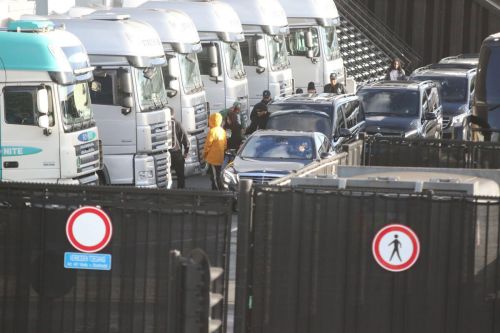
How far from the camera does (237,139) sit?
2825cm

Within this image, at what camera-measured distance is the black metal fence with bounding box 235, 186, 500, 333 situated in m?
9.53

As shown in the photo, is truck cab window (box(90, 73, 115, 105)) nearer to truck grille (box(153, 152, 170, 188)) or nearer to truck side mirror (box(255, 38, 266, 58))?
truck grille (box(153, 152, 170, 188))

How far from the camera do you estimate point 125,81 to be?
83.8ft

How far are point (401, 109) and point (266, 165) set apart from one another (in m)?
8.18

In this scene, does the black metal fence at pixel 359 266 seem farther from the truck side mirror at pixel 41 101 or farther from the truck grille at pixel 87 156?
the truck grille at pixel 87 156

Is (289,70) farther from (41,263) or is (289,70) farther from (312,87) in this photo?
(41,263)

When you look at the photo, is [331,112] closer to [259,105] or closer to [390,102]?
[259,105]

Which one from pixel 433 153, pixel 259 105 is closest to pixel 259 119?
pixel 259 105

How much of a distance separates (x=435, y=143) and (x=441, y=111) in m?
17.6

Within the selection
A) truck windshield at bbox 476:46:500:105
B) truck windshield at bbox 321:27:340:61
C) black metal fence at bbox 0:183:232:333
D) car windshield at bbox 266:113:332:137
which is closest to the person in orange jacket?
car windshield at bbox 266:113:332:137

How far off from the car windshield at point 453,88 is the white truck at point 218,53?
A: 7.24 metres

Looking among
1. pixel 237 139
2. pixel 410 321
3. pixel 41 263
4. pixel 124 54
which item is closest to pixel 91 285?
pixel 41 263

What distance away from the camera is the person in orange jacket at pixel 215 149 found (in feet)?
85.8

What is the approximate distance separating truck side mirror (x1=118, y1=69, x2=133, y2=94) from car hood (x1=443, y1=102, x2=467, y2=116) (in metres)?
13.0
